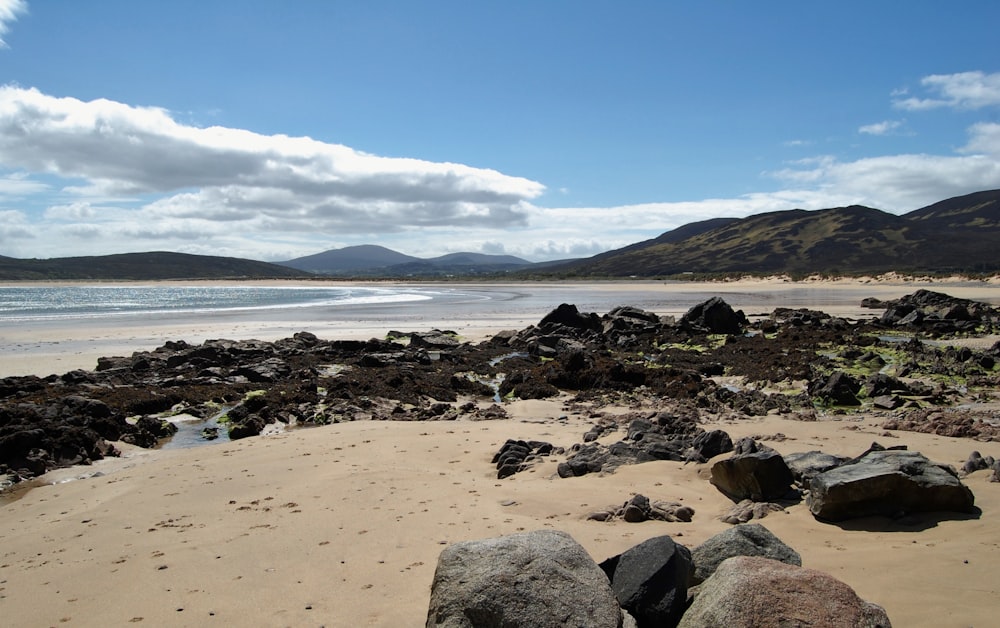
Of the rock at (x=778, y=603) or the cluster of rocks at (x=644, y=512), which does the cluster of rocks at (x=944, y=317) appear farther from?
the rock at (x=778, y=603)

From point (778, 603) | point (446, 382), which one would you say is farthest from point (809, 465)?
point (446, 382)

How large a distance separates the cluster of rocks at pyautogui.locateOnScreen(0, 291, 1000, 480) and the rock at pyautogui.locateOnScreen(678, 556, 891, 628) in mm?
4606

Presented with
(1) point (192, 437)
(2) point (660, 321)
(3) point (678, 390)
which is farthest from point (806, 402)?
(2) point (660, 321)

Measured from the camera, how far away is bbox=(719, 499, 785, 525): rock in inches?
242

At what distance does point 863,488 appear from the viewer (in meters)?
5.66

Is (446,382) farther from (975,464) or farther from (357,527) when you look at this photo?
(975,464)

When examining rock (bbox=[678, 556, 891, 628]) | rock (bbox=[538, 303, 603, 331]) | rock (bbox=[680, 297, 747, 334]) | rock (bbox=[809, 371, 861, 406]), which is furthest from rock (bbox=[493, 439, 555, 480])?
rock (bbox=[680, 297, 747, 334])

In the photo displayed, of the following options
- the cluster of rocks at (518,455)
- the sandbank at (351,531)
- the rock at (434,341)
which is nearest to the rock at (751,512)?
the sandbank at (351,531)

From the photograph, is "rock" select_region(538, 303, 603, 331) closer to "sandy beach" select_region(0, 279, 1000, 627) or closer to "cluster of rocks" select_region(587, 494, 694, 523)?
"sandy beach" select_region(0, 279, 1000, 627)

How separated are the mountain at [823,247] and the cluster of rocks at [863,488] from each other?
117428 mm

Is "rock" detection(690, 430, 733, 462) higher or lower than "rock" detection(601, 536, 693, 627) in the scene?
lower

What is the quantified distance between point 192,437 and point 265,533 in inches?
268

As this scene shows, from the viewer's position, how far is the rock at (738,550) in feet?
14.1

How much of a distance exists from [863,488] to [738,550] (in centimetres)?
212
